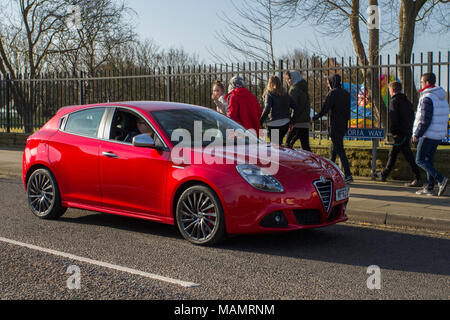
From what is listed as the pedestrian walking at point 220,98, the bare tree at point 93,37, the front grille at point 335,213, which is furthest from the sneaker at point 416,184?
the bare tree at point 93,37

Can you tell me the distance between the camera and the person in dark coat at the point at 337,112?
34.1ft

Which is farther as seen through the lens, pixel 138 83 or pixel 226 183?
pixel 138 83

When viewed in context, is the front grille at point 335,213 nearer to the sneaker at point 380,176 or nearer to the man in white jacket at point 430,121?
the man in white jacket at point 430,121

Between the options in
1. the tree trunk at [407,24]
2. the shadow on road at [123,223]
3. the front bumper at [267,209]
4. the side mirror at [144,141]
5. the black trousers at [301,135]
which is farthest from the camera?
the tree trunk at [407,24]

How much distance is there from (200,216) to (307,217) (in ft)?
3.70

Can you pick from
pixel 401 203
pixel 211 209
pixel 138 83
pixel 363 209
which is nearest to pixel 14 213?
pixel 211 209

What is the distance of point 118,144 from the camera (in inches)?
275

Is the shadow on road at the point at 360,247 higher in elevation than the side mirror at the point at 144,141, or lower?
lower

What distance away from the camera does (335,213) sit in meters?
6.49

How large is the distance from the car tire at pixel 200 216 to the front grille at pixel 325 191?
106 centimetres

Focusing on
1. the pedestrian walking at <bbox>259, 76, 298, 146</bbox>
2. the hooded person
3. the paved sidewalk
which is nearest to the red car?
the paved sidewalk
